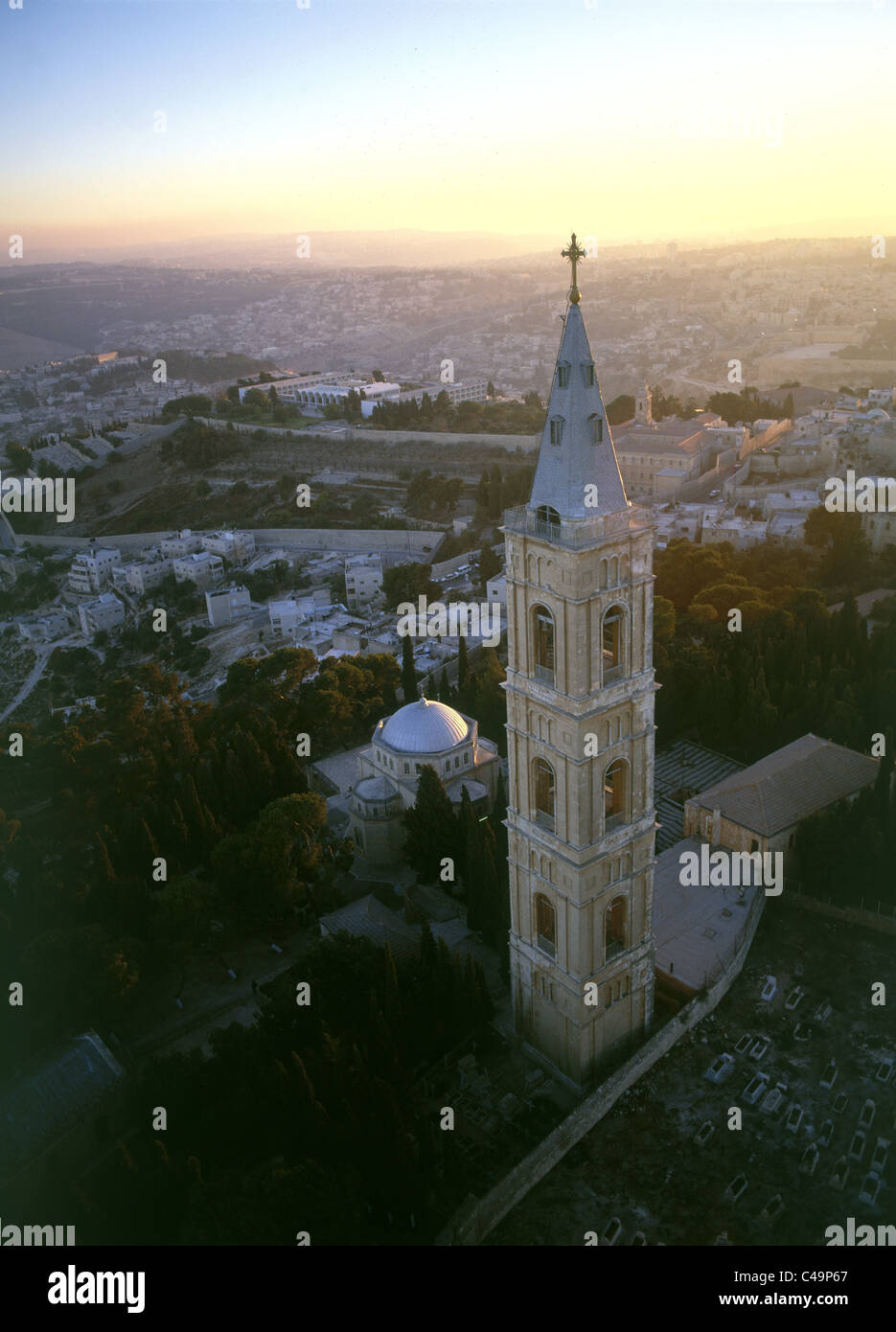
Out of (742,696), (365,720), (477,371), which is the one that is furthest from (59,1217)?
(477,371)

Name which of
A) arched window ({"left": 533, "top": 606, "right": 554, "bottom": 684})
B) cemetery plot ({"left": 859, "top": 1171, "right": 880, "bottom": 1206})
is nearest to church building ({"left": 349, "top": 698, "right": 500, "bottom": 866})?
arched window ({"left": 533, "top": 606, "right": 554, "bottom": 684})

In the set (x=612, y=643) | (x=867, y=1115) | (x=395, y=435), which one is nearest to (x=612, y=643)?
(x=612, y=643)

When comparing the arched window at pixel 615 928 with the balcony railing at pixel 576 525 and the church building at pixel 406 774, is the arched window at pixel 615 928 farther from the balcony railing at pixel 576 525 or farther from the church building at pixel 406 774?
the church building at pixel 406 774

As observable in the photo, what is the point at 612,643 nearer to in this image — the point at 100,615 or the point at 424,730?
the point at 424,730

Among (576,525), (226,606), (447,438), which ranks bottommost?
(226,606)

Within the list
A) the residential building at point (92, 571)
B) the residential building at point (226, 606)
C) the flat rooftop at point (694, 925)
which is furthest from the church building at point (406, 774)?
the residential building at point (92, 571)

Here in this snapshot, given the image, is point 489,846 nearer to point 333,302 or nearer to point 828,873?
point 828,873
